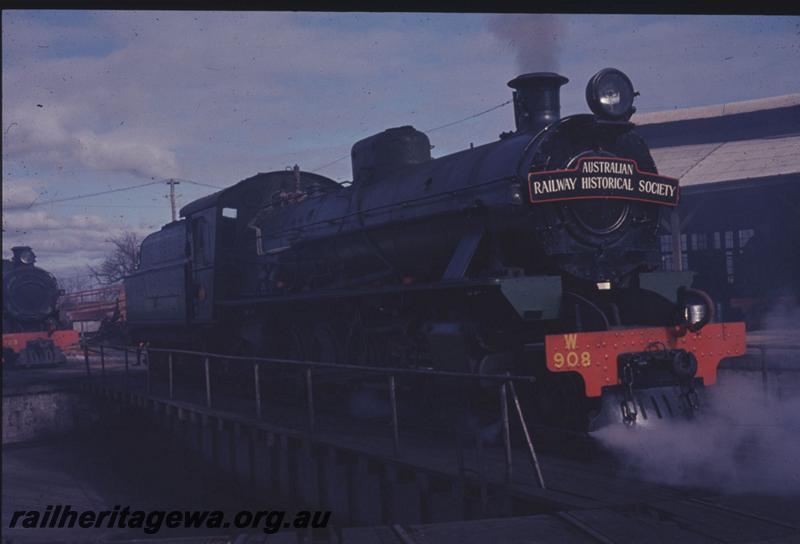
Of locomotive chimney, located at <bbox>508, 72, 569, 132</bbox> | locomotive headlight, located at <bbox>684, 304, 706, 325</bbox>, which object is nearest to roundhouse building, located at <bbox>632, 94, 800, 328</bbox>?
locomotive chimney, located at <bbox>508, 72, 569, 132</bbox>

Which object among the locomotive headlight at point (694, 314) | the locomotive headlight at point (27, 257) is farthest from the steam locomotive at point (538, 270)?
the locomotive headlight at point (27, 257)

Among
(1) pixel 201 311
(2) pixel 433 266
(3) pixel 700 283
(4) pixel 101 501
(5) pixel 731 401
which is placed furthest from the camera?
(3) pixel 700 283

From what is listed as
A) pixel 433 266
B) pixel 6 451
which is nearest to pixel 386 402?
pixel 433 266

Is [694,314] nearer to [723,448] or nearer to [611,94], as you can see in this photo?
[723,448]

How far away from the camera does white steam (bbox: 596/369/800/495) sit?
550 centimetres

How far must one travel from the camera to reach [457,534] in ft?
14.2

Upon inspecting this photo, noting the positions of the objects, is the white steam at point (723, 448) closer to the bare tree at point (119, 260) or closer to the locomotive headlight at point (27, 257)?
the locomotive headlight at point (27, 257)

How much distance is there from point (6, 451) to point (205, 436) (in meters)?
7.48

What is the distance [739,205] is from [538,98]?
1381 centimetres

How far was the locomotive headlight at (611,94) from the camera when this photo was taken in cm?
762

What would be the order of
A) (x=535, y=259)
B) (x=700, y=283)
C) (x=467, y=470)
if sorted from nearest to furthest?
(x=467, y=470) → (x=535, y=259) → (x=700, y=283)

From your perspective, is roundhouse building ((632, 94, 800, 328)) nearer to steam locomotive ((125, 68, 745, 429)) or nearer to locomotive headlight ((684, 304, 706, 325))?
steam locomotive ((125, 68, 745, 429))

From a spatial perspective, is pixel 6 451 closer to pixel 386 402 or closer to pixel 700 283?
pixel 386 402

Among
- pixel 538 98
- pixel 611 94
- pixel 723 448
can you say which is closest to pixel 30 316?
pixel 538 98
